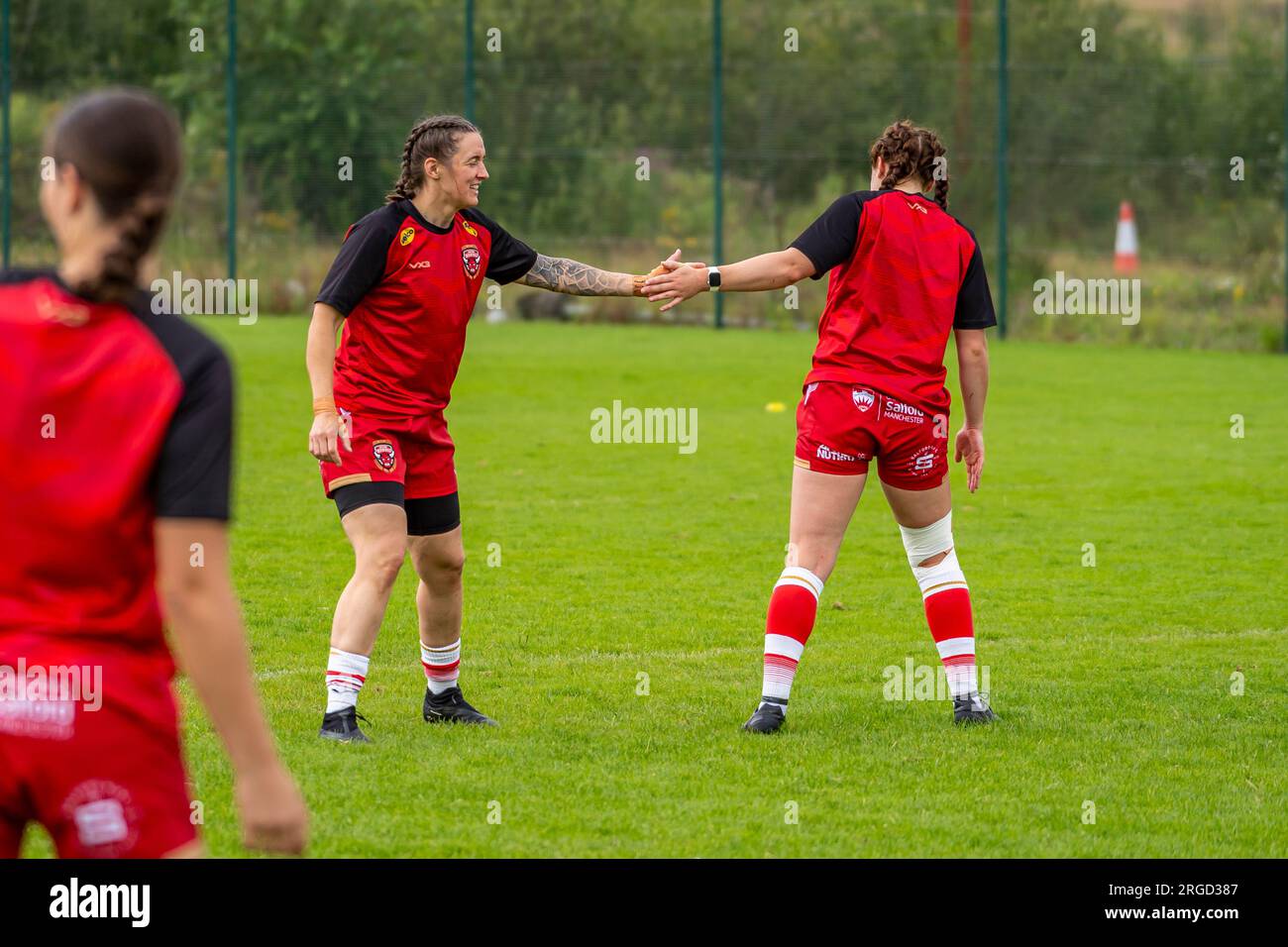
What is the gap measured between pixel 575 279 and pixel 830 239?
1.15 metres

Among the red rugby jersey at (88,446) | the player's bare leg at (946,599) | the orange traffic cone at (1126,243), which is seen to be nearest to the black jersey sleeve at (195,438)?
the red rugby jersey at (88,446)

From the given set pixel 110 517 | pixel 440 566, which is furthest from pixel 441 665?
pixel 110 517

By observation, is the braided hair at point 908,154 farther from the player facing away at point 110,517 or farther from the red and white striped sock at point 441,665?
the player facing away at point 110,517

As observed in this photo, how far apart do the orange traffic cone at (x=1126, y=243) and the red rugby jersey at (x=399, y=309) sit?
20.9 meters


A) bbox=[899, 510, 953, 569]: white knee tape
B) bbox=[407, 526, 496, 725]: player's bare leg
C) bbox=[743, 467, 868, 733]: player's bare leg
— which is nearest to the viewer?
bbox=[743, 467, 868, 733]: player's bare leg

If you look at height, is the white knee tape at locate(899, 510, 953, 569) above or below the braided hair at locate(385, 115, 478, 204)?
below

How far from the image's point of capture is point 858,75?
88.3 ft

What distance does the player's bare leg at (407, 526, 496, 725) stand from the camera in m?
6.39

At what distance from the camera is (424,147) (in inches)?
241

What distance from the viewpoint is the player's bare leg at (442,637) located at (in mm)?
6391

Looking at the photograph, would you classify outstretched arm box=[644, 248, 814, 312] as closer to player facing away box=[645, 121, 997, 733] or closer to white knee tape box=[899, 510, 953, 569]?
player facing away box=[645, 121, 997, 733]

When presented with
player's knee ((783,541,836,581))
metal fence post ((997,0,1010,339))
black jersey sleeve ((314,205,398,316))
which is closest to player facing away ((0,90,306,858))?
black jersey sleeve ((314,205,398,316))

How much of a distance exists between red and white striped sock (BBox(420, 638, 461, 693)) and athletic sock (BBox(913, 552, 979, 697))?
1818 millimetres

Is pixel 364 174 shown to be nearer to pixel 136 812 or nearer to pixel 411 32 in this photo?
pixel 411 32
